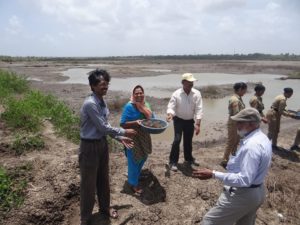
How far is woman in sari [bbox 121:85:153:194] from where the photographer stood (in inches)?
183

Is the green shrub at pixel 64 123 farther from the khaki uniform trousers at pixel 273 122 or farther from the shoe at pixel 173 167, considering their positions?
the khaki uniform trousers at pixel 273 122

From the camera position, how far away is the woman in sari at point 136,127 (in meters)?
4.64

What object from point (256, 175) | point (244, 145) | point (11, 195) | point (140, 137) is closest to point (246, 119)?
point (244, 145)

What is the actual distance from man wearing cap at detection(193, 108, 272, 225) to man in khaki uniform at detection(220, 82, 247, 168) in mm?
3045

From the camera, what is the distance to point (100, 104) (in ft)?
12.2

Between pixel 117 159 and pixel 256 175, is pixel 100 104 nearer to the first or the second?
pixel 256 175

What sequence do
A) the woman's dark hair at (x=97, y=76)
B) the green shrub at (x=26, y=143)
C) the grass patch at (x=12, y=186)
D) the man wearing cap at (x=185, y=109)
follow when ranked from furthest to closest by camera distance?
1. the green shrub at (x=26, y=143)
2. the man wearing cap at (x=185, y=109)
3. the grass patch at (x=12, y=186)
4. the woman's dark hair at (x=97, y=76)

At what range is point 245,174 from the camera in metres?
2.91

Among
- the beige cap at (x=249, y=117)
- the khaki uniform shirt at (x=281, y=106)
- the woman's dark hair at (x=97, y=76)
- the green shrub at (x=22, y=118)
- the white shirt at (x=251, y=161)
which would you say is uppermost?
the woman's dark hair at (x=97, y=76)

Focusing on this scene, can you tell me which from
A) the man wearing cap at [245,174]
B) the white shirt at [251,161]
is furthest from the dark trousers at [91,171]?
the white shirt at [251,161]

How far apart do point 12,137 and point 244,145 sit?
5.10m

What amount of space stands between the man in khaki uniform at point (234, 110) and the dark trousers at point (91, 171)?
3.00m

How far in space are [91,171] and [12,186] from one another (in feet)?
5.02

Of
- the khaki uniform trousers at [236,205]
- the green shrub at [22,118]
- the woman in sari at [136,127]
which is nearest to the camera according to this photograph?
the khaki uniform trousers at [236,205]
